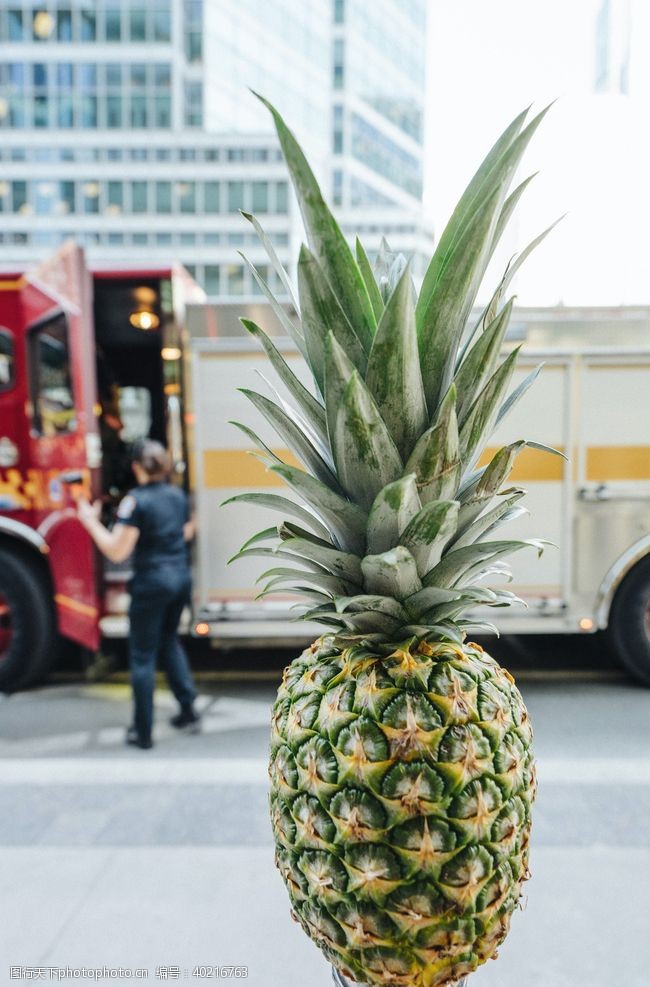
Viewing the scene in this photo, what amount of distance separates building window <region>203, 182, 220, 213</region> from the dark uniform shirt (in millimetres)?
59806

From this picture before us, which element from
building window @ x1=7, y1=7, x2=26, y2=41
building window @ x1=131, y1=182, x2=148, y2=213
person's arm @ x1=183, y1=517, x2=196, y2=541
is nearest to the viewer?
person's arm @ x1=183, y1=517, x2=196, y2=541

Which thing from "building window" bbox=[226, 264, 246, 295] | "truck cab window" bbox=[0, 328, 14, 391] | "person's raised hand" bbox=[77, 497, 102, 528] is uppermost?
"building window" bbox=[226, 264, 246, 295]

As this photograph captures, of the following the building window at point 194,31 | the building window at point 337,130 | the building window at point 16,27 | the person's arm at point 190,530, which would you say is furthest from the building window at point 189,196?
the person's arm at point 190,530

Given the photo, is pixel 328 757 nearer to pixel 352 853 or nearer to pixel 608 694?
pixel 352 853

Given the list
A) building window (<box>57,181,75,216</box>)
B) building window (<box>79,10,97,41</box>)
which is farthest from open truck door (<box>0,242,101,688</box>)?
building window (<box>79,10,97,41</box>)

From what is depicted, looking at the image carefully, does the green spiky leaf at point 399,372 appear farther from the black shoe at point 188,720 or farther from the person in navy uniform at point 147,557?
the black shoe at point 188,720

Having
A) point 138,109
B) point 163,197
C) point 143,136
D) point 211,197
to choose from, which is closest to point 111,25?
point 138,109

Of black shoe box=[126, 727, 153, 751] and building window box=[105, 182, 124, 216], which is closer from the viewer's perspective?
black shoe box=[126, 727, 153, 751]

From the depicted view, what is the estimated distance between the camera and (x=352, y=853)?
4.42 feet

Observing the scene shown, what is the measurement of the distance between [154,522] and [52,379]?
6.29 ft

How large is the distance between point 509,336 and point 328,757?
413 cm

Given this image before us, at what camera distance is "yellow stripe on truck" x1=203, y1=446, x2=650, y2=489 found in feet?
16.3

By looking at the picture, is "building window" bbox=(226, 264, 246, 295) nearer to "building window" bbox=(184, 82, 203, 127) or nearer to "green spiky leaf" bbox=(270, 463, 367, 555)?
"building window" bbox=(184, 82, 203, 127)

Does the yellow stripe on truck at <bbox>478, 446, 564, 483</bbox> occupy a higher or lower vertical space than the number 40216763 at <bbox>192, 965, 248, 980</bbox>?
higher
